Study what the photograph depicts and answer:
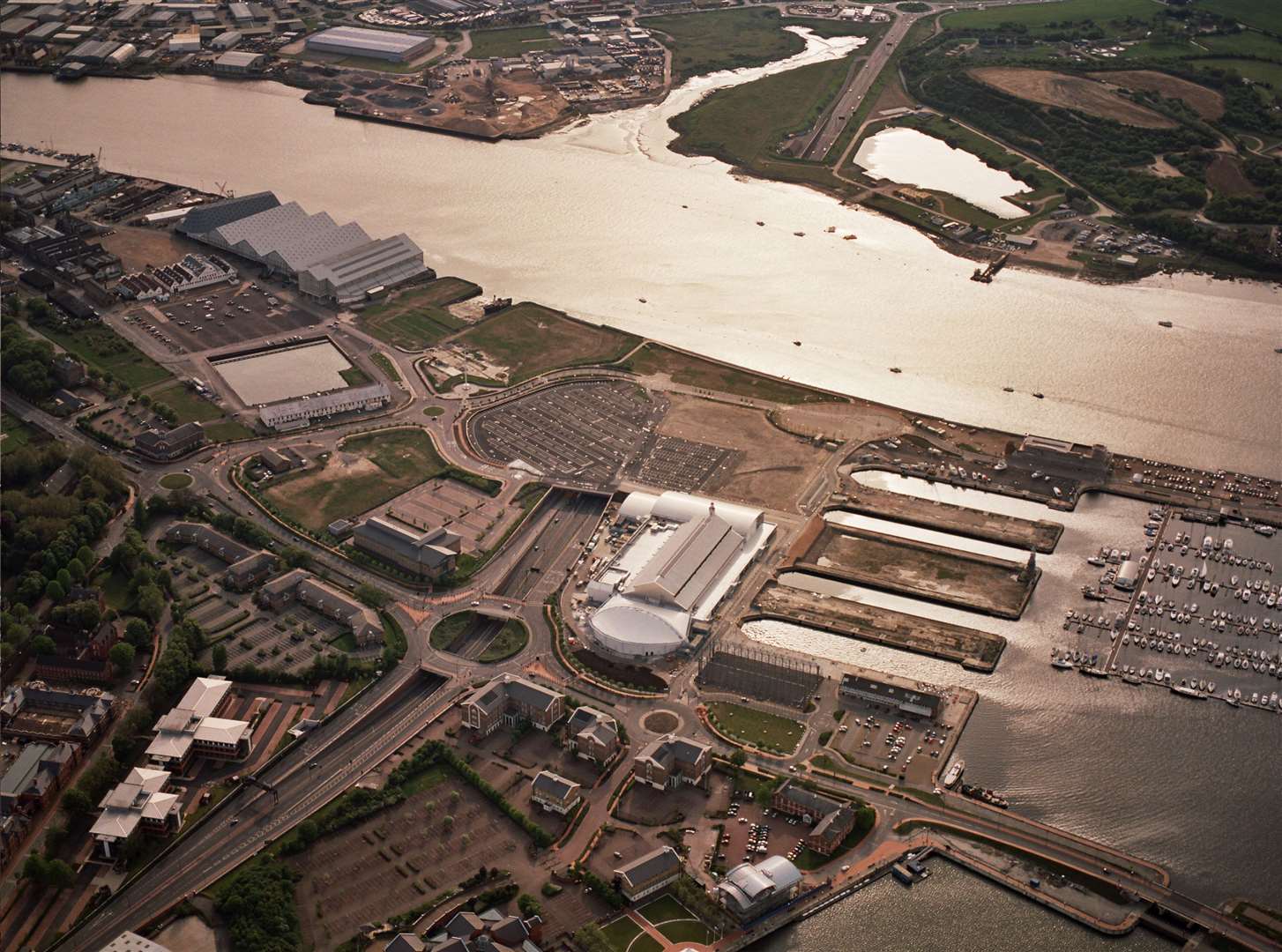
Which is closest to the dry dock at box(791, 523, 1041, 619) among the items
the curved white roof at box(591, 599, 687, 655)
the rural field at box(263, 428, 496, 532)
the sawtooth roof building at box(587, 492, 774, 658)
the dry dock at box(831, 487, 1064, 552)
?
the dry dock at box(831, 487, 1064, 552)

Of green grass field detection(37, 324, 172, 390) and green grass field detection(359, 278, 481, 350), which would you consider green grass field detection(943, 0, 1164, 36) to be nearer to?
green grass field detection(359, 278, 481, 350)

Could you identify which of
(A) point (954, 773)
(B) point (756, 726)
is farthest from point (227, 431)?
(A) point (954, 773)

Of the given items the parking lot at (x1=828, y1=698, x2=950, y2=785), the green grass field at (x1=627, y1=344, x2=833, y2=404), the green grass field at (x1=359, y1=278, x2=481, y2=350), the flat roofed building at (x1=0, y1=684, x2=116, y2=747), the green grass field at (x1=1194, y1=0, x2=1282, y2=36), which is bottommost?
the green grass field at (x1=627, y1=344, x2=833, y2=404)

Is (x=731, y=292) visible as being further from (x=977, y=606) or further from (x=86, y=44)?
(x=86, y=44)

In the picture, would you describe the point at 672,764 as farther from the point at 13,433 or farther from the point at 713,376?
the point at 13,433

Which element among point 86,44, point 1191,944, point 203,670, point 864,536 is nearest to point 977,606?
point 864,536

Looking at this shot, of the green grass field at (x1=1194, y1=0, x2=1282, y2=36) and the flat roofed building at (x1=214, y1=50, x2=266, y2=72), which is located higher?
the flat roofed building at (x1=214, y1=50, x2=266, y2=72)

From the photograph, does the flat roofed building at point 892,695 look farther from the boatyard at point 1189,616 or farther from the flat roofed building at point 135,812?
the flat roofed building at point 135,812
